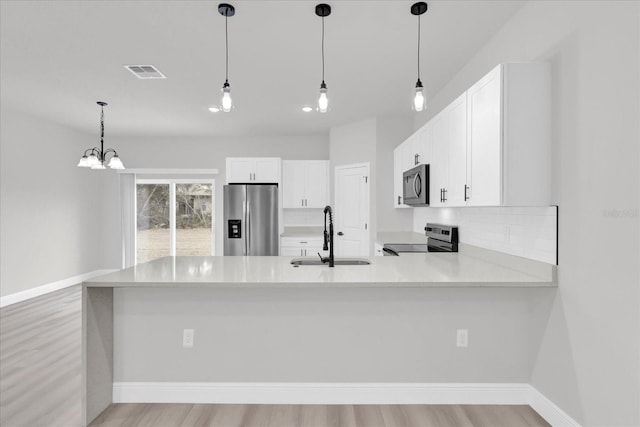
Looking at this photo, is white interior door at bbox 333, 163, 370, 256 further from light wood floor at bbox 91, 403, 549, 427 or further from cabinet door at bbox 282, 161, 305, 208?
light wood floor at bbox 91, 403, 549, 427

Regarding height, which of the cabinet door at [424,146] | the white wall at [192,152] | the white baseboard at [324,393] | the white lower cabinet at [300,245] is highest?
the white wall at [192,152]

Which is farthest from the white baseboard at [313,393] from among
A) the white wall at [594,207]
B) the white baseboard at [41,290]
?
the white baseboard at [41,290]

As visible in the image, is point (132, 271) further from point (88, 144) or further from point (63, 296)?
point (88, 144)

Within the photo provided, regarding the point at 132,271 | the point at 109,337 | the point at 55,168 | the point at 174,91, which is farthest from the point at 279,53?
the point at 55,168

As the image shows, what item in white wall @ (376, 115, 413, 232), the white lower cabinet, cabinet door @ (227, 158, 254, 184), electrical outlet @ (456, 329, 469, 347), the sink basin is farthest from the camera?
cabinet door @ (227, 158, 254, 184)

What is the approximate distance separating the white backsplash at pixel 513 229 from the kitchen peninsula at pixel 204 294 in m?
0.08

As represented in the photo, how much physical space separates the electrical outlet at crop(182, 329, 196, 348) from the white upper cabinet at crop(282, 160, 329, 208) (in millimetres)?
3799

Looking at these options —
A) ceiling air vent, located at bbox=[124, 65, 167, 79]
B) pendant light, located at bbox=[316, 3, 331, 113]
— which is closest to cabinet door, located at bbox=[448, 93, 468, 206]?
pendant light, located at bbox=[316, 3, 331, 113]

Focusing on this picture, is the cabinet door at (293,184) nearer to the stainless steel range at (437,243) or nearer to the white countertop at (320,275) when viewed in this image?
the stainless steel range at (437,243)

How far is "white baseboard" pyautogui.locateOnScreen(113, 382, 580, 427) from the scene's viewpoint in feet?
7.66

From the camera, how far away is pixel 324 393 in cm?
235

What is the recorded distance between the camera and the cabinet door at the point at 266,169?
5863mm

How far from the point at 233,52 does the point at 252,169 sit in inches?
115

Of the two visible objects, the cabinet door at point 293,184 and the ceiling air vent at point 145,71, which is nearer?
the ceiling air vent at point 145,71
